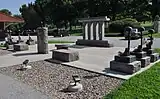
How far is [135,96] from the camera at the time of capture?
17.9 ft

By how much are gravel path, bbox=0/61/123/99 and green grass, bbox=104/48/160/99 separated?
29 cm

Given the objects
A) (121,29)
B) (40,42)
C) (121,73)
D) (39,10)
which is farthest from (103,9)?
(121,73)

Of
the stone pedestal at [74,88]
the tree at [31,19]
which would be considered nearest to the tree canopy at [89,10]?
the tree at [31,19]

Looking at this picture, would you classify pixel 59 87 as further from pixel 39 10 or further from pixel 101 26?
pixel 39 10

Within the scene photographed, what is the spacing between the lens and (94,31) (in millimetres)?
17812

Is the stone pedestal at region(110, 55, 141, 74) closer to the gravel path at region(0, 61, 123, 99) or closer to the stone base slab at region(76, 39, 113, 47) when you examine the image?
the gravel path at region(0, 61, 123, 99)

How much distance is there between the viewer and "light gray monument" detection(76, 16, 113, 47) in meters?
16.9

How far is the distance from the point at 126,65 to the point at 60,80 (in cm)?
219

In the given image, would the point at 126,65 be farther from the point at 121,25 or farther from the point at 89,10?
the point at 89,10

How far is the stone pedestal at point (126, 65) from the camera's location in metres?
7.33

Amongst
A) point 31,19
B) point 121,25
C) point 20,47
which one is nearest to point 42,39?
point 20,47

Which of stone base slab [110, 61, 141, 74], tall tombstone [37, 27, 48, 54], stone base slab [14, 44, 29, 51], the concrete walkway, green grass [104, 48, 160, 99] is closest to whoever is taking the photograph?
green grass [104, 48, 160, 99]

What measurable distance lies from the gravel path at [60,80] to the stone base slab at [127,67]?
2.31ft

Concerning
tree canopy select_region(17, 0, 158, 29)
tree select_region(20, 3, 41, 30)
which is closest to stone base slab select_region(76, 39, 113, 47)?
tree canopy select_region(17, 0, 158, 29)
